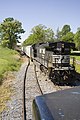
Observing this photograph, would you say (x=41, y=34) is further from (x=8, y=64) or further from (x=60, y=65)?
(x=60, y=65)

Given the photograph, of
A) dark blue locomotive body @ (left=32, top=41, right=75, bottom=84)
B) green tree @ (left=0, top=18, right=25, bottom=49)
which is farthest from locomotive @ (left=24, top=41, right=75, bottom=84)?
green tree @ (left=0, top=18, right=25, bottom=49)

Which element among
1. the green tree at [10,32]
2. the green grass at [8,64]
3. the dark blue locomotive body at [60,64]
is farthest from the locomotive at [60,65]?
the green tree at [10,32]

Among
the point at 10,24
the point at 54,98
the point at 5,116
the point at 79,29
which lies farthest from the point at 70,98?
the point at 79,29

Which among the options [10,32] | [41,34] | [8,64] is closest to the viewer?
[8,64]

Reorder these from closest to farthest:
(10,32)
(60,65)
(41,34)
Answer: (60,65) → (10,32) → (41,34)

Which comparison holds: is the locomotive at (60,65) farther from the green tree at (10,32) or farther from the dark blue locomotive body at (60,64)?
the green tree at (10,32)

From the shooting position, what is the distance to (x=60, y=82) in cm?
1716

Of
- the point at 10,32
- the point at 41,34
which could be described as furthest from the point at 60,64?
the point at 41,34

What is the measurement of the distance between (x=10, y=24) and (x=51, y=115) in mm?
82978

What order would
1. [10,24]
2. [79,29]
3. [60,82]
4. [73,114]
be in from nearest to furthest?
[73,114]
[60,82]
[10,24]
[79,29]

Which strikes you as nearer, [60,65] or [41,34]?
[60,65]

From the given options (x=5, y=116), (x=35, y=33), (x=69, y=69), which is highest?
(x=35, y=33)

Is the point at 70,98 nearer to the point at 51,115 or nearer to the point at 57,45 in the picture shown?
the point at 51,115

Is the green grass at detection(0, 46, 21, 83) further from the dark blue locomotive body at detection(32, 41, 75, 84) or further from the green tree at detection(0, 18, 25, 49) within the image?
the green tree at detection(0, 18, 25, 49)
